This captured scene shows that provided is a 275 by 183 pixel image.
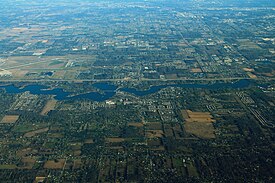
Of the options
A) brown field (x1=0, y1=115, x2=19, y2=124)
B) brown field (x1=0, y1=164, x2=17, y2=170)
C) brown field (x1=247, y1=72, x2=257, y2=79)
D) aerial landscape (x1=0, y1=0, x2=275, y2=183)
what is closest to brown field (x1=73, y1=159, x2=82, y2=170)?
aerial landscape (x1=0, y1=0, x2=275, y2=183)

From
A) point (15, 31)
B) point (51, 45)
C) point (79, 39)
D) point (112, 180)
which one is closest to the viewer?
point (112, 180)

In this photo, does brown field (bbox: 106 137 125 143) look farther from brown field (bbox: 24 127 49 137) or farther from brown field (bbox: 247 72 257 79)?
brown field (bbox: 247 72 257 79)

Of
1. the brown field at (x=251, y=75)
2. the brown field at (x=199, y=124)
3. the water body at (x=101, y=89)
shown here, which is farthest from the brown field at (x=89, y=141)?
the brown field at (x=251, y=75)

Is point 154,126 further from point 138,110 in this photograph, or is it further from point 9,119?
point 9,119

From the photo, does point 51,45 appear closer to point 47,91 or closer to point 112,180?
point 47,91

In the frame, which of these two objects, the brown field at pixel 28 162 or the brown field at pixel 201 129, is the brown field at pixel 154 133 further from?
→ the brown field at pixel 28 162

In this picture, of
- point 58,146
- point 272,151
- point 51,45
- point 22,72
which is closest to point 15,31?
point 51,45
